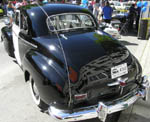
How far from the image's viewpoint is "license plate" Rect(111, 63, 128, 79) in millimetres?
2535

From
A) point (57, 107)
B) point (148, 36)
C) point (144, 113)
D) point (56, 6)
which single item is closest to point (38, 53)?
point (57, 107)

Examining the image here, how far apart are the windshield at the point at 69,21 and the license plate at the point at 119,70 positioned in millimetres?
1361

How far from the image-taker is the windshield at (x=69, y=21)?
3.29 metres

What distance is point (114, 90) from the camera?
2.55 metres

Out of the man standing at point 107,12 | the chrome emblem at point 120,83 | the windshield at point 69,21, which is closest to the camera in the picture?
the chrome emblem at point 120,83

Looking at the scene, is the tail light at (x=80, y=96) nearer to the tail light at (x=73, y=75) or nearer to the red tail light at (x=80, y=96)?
the red tail light at (x=80, y=96)

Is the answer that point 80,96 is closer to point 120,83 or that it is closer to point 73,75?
point 73,75

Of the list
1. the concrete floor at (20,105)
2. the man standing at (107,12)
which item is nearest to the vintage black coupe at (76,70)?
the concrete floor at (20,105)

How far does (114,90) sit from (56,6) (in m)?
2.13

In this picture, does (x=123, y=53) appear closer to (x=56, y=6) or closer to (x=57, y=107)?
(x=57, y=107)

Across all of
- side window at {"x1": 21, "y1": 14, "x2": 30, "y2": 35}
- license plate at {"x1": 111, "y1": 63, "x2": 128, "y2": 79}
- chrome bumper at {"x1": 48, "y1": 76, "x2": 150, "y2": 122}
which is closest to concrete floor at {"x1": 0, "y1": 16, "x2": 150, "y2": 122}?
chrome bumper at {"x1": 48, "y1": 76, "x2": 150, "y2": 122}

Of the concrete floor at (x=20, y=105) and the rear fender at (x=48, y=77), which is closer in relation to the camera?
the rear fender at (x=48, y=77)

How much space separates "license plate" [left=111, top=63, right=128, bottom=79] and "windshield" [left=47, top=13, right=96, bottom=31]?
136cm

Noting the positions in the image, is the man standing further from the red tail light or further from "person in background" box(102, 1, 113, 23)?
the red tail light
